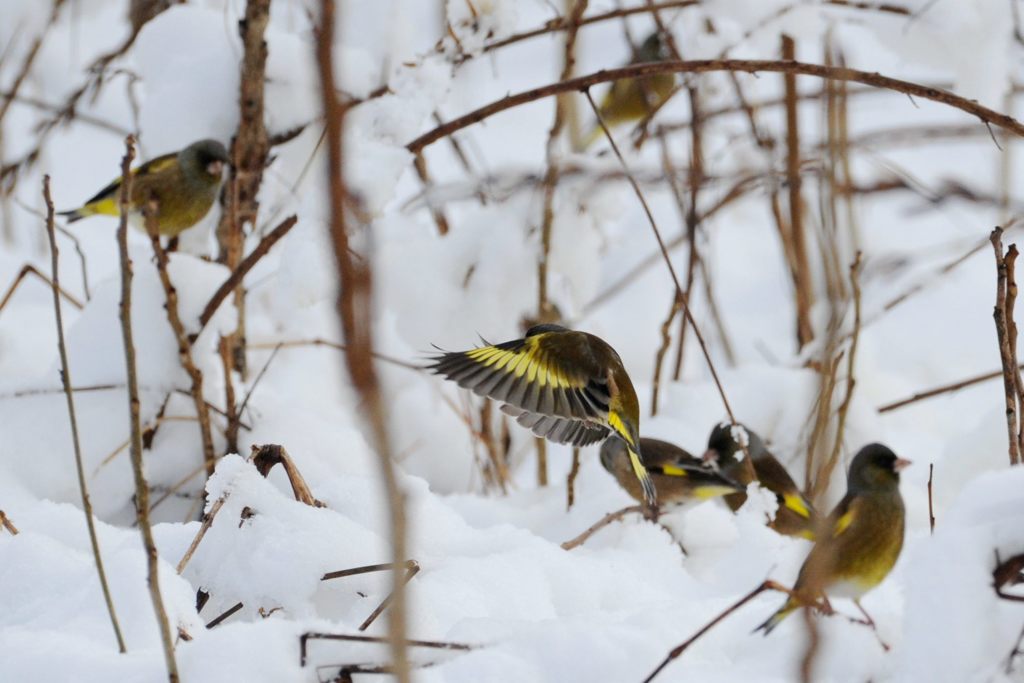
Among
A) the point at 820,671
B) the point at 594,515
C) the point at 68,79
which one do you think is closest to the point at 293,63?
the point at 594,515

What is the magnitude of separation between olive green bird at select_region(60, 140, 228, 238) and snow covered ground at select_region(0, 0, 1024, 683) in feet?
0.22

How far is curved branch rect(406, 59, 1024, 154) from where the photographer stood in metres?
1.88

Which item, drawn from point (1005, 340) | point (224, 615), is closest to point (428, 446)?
point (224, 615)

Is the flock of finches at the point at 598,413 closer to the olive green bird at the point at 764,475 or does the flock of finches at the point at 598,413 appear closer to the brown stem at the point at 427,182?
the olive green bird at the point at 764,475

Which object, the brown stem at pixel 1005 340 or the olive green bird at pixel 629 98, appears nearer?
the brown stem at pixel 1005 340

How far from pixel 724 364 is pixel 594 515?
9.73 feet

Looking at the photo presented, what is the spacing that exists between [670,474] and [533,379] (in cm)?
100

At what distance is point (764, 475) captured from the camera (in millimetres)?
2977

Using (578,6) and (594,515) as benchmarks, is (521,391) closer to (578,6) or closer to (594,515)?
(594,515)

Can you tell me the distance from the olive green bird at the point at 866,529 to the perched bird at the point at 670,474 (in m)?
0.65

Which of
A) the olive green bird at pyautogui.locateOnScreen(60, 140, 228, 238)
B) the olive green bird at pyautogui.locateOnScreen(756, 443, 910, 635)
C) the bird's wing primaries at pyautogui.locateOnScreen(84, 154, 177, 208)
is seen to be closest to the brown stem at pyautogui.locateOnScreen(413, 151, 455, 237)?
the olive green bird at pyautogui.locateOnScreen(60, 140, 228, 238)

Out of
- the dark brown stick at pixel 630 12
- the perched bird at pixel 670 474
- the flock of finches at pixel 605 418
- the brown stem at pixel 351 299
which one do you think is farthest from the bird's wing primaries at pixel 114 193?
the brown stem at pixel 351 299

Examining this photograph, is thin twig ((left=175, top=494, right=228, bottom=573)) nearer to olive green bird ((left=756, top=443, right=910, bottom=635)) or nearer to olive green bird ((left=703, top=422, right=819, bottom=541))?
olive green bird ((left=756, top=443, right=910, bottom=635))

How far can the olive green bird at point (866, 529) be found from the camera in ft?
6.03
